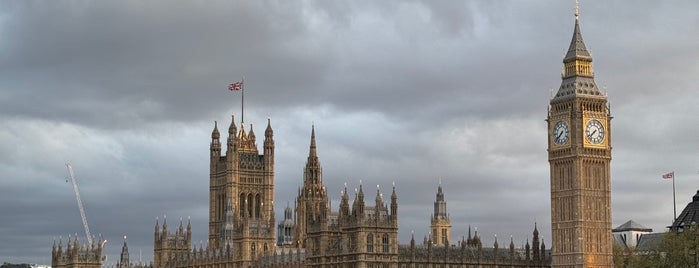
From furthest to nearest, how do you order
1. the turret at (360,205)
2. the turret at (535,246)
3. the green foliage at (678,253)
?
the turret at (535,246), the turret at (360,205), the green foliage at (678,253)

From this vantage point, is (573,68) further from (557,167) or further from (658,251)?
(658,251)

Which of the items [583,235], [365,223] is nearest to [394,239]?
[365,223]

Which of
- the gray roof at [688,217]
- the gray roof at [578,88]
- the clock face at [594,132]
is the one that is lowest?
the gray roof at [688,217]

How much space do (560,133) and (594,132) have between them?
5035 millimetres

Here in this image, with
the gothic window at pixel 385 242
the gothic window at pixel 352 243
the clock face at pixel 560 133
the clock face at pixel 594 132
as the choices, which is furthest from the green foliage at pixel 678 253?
the clock face at pixel 560 133

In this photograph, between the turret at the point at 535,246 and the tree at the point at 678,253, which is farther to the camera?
the turret at the point at 535,246

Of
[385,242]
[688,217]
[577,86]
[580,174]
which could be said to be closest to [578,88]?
[577,86]

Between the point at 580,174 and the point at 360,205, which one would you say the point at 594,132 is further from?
the point at 360,205

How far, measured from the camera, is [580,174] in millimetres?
191625

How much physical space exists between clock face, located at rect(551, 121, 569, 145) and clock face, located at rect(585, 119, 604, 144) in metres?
3.08

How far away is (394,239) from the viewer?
179625 millimetres

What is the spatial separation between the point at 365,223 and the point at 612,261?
4152cm

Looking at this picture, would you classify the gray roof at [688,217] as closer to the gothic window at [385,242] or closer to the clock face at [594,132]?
the clock face at [594,132]

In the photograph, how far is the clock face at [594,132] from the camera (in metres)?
194
